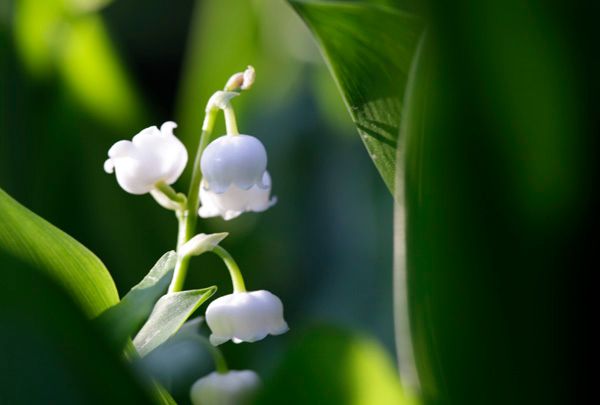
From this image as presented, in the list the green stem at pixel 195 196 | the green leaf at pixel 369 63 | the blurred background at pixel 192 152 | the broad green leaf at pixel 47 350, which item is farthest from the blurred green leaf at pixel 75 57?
the broad green leaf at pixel 47 350

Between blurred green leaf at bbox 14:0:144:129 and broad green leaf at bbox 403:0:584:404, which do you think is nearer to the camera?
broad green leaf at bbox 403:0:584:404

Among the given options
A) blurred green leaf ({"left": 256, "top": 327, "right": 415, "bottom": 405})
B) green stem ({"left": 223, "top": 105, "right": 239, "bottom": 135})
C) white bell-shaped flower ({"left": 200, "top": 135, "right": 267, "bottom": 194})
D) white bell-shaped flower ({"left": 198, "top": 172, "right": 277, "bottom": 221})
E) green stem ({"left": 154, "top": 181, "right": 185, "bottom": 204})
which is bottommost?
blurred green leaf ({"left": 256, "top": 327, "right": 415, "bottom": 405})

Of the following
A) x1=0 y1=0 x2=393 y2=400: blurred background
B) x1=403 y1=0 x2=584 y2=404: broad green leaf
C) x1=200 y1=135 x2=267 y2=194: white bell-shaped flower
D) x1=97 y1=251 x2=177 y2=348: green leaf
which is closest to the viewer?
x1=403 y1=0 x2=584 y2=404: broad green leaf

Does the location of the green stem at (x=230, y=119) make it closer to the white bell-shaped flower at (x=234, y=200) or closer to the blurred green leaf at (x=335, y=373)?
the white bell-shaped flower at (x=234, y=200)

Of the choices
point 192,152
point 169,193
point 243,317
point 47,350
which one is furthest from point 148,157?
point 192,152

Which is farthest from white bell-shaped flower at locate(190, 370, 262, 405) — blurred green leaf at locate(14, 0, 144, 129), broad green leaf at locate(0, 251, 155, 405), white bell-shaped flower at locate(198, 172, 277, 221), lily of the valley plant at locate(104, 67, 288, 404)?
blurred green leaf at locate(14, 0, 144, 129)

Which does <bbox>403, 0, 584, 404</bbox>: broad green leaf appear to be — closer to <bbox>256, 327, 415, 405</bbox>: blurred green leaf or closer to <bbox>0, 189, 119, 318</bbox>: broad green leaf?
<bbox>256, 327, 415, 405</bbox>: blurred green leaf

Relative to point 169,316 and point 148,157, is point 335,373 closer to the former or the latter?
point 169,316
